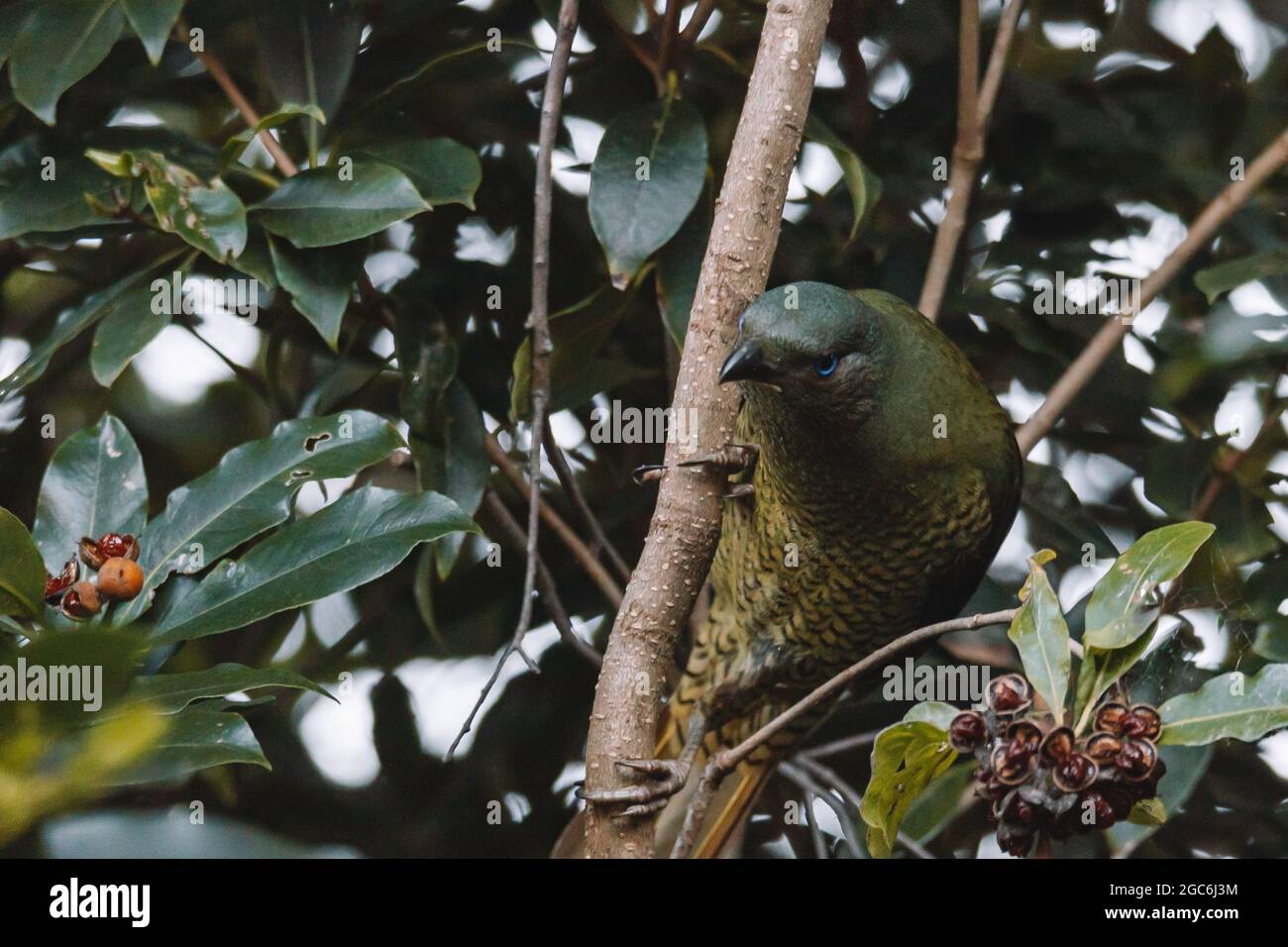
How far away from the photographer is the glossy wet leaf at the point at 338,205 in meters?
1.62

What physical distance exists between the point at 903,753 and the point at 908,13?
1.46 metres

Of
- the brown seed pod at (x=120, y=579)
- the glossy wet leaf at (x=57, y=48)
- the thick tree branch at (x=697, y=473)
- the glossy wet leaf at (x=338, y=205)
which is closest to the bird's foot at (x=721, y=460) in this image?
the thick tree branch at (x=697, y=473)

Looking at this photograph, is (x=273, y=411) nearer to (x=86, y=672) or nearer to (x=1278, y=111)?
(x=86, y=672)

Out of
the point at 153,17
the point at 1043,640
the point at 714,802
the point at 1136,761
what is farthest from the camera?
the point at 714,802

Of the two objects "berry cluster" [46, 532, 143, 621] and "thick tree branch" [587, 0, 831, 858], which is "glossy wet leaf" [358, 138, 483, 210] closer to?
"thick tree branch" [587, 0, 831, 858]

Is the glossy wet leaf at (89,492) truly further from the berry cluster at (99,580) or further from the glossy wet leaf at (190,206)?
the glossy wet leaf at (190,206)

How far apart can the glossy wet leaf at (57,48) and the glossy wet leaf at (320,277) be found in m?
0.36

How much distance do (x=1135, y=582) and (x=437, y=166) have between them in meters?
1.13

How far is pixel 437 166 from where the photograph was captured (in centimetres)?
175

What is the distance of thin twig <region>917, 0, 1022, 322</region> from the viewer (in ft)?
6.27

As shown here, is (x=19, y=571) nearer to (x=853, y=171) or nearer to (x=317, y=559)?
(x=317, y=559)

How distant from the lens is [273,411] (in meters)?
1.95

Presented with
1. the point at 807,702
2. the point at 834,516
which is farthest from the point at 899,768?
the point at 834,516
